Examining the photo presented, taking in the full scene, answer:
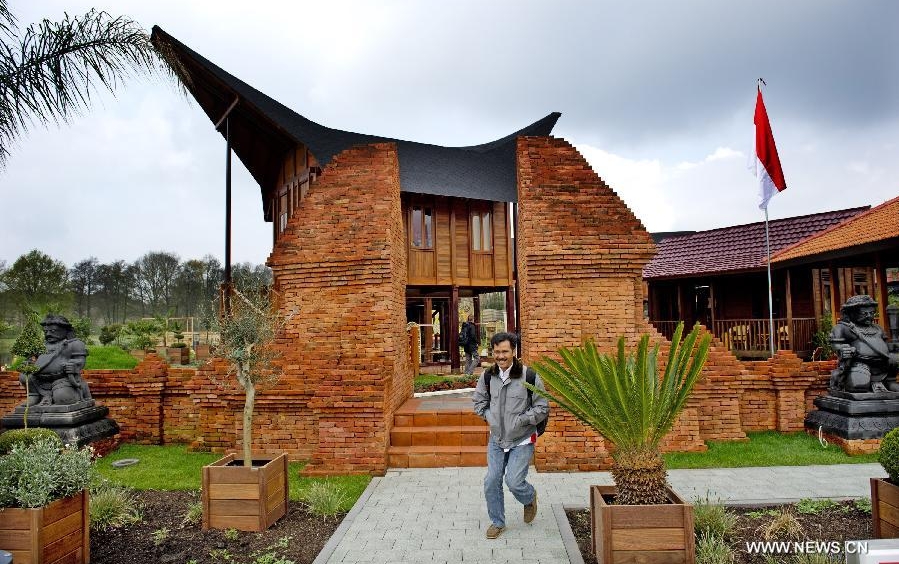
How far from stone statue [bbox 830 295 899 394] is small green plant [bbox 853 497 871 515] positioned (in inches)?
121

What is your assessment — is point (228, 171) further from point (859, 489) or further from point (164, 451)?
point (859, 489)

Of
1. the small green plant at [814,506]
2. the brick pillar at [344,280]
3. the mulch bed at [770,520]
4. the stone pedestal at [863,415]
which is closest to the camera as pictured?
the mulch bed at [770,520]

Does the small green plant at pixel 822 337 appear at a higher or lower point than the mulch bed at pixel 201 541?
higher

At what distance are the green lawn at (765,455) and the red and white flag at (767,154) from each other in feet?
23.3

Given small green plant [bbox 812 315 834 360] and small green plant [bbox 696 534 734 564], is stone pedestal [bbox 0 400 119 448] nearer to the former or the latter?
small green plant [bbox 696 534 734 564]

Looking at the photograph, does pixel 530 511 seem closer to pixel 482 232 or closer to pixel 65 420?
pixel 65 420

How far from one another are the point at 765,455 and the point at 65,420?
9587 millimetres

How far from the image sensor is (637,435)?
3969 mm

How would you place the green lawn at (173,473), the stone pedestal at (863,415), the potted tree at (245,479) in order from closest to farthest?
the potted tree at (245,479)
the green lawn at (173,473)
the stone pedestal at (863,415)

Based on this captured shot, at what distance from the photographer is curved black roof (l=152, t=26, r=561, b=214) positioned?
13.5m

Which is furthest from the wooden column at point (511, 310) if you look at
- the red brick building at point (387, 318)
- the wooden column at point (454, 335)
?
the red brick building at point (387, 318)

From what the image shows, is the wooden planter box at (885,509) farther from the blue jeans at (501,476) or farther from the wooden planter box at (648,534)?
the blue jeans at (501,476)

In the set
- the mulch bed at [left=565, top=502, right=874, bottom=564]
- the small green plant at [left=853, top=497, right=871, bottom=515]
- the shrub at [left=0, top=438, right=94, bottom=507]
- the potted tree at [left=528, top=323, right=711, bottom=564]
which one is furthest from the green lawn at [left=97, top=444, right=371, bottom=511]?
the small green plant at [left=853, top=497, right=871, bottom=515]

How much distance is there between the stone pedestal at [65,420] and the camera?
24.7 feet
